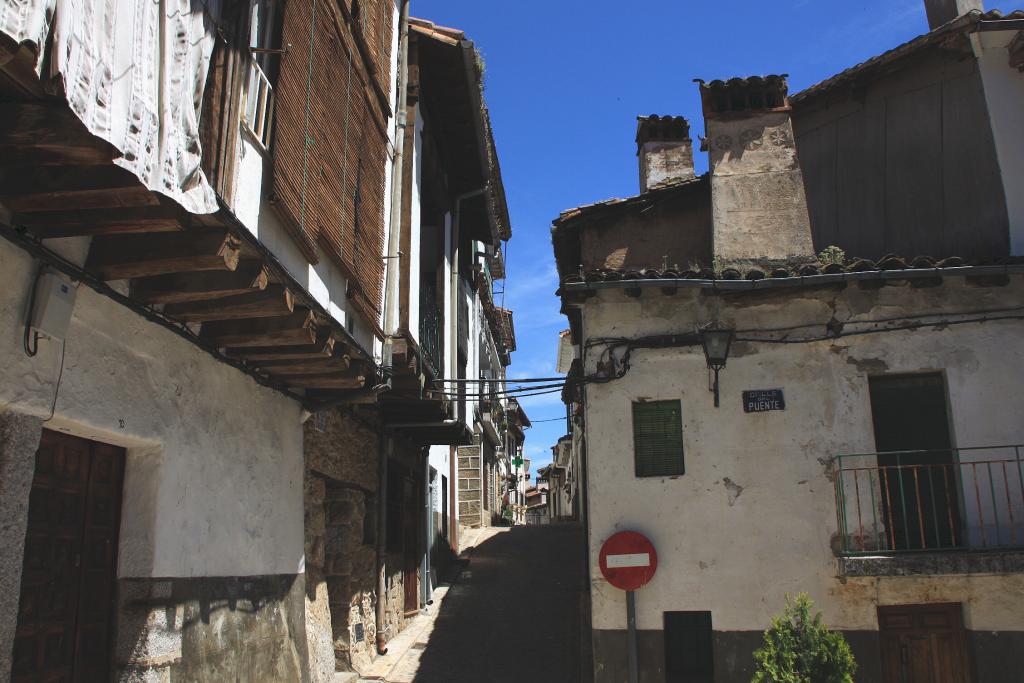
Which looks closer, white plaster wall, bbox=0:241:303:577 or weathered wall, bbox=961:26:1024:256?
white plaster wall, bbox=0:241:303:577

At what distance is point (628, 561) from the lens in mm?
7812

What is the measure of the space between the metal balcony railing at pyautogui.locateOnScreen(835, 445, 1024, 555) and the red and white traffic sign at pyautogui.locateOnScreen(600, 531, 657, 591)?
1.81 meters

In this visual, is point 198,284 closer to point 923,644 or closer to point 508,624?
point 923,644

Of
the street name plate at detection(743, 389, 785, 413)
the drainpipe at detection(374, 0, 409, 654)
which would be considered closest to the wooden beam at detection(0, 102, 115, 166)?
the drainpipe at detection(374, 0, 409, 654)

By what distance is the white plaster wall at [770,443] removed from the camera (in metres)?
7.76

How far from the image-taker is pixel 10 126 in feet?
10.3

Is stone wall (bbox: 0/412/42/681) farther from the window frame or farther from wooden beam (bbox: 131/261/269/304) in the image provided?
the window frame

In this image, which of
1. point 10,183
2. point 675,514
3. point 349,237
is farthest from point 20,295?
point 675,514

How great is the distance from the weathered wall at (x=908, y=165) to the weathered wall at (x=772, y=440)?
1.54m

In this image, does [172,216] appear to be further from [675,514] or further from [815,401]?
[815,401]

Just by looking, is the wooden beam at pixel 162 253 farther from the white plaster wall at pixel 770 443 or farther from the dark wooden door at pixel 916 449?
the dark wooden door at pixel 916 449

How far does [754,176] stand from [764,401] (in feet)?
10.2

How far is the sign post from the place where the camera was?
776 cm

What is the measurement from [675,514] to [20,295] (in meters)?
6.03
